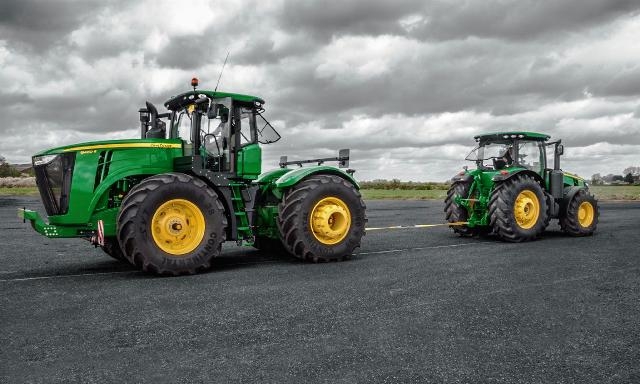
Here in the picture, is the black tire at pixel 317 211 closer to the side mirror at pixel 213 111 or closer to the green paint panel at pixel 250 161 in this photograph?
the green paint panel at pixel 250 161

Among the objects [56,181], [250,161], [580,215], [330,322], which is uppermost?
[250,161]

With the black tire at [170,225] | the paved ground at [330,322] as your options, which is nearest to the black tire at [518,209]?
the paved ground at [330,322]

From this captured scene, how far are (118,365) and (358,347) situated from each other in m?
1.90

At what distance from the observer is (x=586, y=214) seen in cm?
1337

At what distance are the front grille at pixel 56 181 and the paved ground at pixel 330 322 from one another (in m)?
1.08

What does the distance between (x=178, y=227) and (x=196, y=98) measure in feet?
7.31

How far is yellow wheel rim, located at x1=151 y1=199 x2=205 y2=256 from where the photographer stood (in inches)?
297

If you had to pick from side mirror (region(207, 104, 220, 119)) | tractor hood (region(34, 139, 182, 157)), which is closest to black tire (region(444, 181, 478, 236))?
side mirror (region(207, 104, 220, 119))

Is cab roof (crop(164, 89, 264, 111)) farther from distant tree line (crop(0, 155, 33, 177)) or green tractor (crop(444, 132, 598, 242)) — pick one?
distant tree line (crop(0, 155, 33, 177))

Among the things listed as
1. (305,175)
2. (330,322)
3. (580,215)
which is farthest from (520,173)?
(330,322)

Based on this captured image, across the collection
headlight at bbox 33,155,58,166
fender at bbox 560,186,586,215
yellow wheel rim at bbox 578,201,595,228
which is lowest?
yellow wheel rim at bbox 578,201,595,228

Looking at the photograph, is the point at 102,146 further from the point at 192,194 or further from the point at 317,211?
the point at 317,211

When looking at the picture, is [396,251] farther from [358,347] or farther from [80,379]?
[80,379]

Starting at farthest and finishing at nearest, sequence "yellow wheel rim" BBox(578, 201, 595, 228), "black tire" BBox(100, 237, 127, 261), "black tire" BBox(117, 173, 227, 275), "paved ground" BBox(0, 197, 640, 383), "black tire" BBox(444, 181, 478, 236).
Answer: "yellow wheel rim" BBox(578, 201, 595, 228)
"black tire" BBox(444, 181, 478, 236)
"black tire" BBox(100, 237, 127, 261)
"black tire" BBox(117, 173, 227, 275)
"paved ground" BBox(0, 197, 640, 383)
